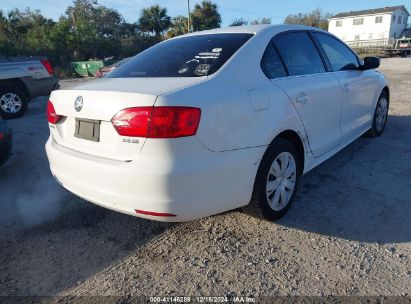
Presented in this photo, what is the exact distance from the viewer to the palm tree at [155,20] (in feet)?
150

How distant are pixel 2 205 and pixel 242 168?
2.61 metres

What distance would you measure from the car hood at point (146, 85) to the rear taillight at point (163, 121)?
15cm

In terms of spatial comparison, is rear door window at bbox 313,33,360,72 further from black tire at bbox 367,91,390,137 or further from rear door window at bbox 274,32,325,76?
black tire at bbox 367,91,390,137

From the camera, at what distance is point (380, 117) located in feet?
18.0

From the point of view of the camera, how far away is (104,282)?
8.02 ft

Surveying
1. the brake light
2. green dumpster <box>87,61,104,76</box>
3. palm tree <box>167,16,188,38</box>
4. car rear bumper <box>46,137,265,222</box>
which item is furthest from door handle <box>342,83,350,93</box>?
palm tree <box>167,16,188,38</box>

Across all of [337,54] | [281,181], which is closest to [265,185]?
[281,181]

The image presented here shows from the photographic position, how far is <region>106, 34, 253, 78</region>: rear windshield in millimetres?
2760

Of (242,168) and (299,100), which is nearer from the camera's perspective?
(242,168)

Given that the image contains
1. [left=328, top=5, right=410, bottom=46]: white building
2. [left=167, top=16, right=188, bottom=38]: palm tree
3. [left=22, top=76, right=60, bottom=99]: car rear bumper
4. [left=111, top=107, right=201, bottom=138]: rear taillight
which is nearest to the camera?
[left=111, top=107, right=201, bottom=138]: rear taillight

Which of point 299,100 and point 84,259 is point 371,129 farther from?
point 84,259

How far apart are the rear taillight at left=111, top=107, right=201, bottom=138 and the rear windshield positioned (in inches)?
19.8

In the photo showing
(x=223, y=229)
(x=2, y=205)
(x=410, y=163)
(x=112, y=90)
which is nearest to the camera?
(x=112, y=90)

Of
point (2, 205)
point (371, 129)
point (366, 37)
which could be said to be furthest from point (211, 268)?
point (366, 37)
